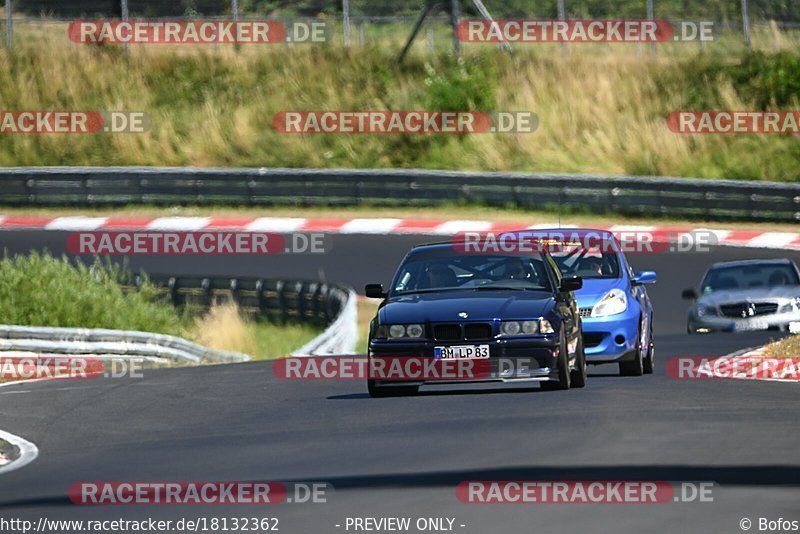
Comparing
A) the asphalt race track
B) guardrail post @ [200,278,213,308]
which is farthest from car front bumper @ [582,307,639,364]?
guardrail post @ [200,278,213,308]

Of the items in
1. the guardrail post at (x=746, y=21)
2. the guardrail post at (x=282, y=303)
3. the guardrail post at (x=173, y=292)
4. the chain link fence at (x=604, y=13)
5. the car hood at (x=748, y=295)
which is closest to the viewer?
the car hood at (x=748, y=295)

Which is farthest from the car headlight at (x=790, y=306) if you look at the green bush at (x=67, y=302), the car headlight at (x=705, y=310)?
the green bush at (x=67, y=302)

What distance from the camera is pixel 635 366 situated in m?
16.6

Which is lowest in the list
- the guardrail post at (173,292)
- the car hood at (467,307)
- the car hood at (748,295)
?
the car hood at (467,307)

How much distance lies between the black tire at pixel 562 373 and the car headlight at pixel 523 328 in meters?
0.20

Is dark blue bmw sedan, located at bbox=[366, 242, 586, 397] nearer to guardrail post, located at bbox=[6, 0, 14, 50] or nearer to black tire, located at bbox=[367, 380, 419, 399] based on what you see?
black tire, located at bbox=[367, 380, 419, 399]

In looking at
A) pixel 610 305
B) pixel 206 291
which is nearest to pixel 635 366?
pixel 610 305

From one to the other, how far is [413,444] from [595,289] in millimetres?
5264

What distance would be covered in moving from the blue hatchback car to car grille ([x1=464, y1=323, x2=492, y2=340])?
2.64 m

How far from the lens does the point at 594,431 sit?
1167cm

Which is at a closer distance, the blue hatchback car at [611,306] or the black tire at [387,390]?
the black tire at [387,390]

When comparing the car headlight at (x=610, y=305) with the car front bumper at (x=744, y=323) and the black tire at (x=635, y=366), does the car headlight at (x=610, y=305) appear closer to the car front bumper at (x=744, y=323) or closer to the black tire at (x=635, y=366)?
the black tire at (x=635, y=366)

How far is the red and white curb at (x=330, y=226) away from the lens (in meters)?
31.0

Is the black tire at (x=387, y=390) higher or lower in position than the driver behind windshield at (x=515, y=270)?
lower
